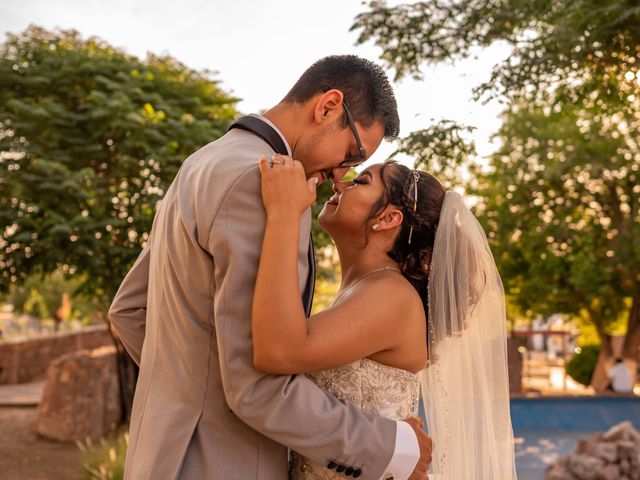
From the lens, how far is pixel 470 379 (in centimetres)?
286

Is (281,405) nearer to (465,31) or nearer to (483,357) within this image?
(483,357)

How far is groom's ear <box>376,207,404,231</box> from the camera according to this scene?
8.64 ft

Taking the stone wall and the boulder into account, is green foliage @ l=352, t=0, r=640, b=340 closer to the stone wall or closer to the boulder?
the boulder

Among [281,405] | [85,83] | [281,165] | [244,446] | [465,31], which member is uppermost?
[85,83]

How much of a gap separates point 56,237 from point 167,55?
152 inches

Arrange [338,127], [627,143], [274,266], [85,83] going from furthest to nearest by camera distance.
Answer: [627,143], [85,83], [338,127], [274,266]

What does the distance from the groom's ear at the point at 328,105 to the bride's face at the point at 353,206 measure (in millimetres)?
455

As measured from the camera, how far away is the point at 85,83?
11.0 meters

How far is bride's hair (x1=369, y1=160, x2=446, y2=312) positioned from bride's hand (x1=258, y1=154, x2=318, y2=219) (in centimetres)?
79

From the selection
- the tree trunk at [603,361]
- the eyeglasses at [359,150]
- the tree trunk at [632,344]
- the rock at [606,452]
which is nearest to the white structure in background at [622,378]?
the tree trunk at [632,344]

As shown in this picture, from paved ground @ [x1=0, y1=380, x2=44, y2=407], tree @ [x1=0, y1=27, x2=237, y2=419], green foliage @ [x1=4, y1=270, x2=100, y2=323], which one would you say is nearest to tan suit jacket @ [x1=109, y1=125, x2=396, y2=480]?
tree @ [x1=0, y1=27, x2=237, y2=419]

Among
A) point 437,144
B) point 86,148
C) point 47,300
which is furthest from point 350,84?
point 47,300

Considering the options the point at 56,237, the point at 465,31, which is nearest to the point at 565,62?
the point at 465,31

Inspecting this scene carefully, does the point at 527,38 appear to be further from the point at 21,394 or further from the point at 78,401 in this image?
the point at 21,394
